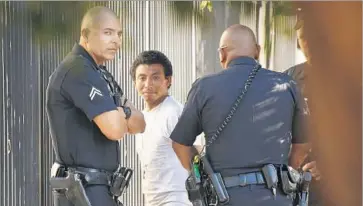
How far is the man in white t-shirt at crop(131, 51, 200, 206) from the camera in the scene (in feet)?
11.4

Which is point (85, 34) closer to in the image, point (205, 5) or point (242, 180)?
point (242, 180)

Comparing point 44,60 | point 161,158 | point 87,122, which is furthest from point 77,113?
point 44,60

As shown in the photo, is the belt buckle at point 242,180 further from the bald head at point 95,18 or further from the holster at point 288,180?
the bald head at point 95,18

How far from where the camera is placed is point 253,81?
2.82 meters

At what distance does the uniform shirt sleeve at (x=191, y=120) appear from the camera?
2.82 meters

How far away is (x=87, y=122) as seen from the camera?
2.75m

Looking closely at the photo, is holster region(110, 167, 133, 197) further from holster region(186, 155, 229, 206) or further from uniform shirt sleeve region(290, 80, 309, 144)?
uniform shirt sleeve region(290, 80, 309, 144)

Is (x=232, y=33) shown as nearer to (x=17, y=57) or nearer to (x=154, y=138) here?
(x=154, y=138)

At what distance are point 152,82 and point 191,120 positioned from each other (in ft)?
2.99

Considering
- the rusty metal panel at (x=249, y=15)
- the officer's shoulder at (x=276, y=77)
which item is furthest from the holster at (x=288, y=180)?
the rusty metal panel at (x=249, y=15)

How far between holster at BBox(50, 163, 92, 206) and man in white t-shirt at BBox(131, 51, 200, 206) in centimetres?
86

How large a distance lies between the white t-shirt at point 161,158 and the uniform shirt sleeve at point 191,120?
22.7 inches

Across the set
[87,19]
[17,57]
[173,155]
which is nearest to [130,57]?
[17,57]

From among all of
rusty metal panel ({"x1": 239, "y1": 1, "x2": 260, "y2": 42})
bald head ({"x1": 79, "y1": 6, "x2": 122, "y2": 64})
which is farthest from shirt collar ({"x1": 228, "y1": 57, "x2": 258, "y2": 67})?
rusty metal panel ({"x1": 239, "y1": 1, "x2": 260, "y2": 42})
